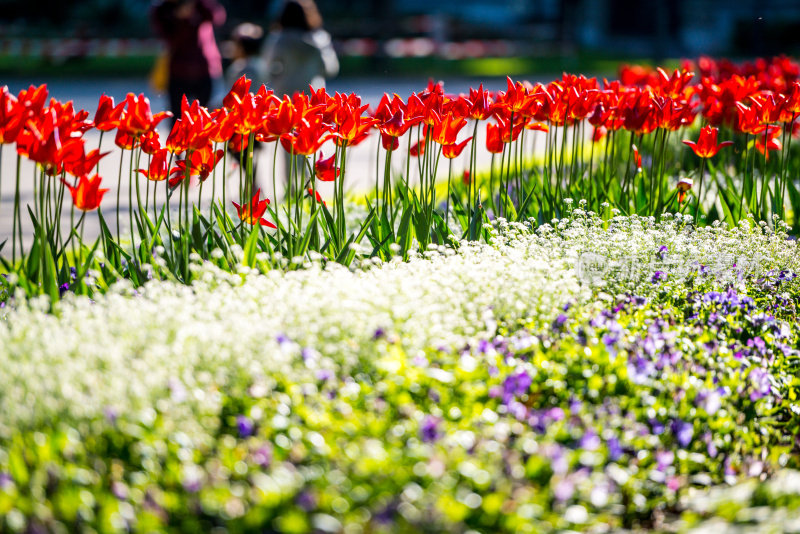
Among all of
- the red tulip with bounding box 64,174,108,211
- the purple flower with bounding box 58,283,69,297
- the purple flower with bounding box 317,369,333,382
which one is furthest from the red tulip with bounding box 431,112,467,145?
the purple flower with bounding box 317,369,333,382

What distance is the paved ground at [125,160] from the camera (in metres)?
7.76

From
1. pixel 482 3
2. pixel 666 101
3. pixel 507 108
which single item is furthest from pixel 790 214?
pixel 482 3

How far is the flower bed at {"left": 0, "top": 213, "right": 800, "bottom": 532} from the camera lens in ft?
7.33

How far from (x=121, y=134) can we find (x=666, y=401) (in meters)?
2.34

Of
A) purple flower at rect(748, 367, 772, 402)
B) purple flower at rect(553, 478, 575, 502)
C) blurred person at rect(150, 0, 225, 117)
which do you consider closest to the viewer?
purple flower at rect(553, 478, 575, 502)

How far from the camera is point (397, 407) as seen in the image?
8.71ft

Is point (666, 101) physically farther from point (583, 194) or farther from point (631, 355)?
point (631, 355)

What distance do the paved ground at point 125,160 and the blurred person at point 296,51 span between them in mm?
717

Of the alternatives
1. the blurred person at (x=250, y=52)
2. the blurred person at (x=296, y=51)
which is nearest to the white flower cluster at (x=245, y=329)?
the blurred person at (x=296, y=51)

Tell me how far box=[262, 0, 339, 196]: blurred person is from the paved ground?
2.35 ft

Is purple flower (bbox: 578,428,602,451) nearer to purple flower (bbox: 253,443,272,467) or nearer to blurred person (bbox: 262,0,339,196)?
purple flower (bbox: 253,443,272,467)

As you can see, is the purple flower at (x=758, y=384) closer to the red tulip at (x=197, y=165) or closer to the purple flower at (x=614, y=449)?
the purple flower at (x=614, y=449)

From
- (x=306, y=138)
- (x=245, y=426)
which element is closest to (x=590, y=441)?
(x=245, y=426)

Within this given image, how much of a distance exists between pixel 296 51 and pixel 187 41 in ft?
4.13
